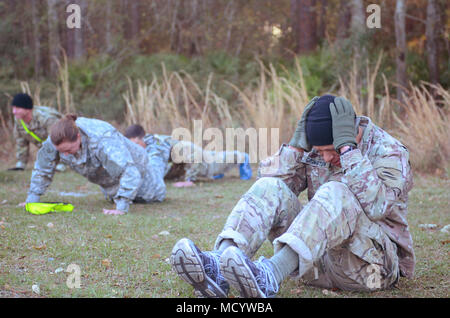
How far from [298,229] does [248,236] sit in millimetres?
270

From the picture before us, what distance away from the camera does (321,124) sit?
8.32 feet

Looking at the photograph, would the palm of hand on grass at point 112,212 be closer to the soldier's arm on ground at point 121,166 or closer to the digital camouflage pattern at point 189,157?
the soldier's arm on ground at point 121,166

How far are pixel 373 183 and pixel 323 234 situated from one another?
0.34 metres

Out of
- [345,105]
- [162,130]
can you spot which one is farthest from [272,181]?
[162,130]

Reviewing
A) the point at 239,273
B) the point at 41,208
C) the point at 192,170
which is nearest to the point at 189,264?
the point at 239,273

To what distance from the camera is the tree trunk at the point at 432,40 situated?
437 inches

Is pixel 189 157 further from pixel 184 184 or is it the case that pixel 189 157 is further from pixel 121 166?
pixel 121 166

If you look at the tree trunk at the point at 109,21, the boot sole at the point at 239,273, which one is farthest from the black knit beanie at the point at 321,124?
the tree trunk at the point at 109,21

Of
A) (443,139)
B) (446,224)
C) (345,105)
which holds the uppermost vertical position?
(345,105)

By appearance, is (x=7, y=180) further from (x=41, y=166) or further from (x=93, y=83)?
(x=93, y=83)

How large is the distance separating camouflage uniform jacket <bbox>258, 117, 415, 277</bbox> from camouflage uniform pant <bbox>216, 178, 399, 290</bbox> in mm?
69

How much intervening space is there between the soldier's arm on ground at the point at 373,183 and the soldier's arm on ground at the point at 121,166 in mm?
2919

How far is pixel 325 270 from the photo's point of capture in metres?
2.70

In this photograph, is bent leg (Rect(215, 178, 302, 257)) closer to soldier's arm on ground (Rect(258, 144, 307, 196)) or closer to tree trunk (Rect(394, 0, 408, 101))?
soldier's arm on ground (Rect(258, 144, 307, 196))
